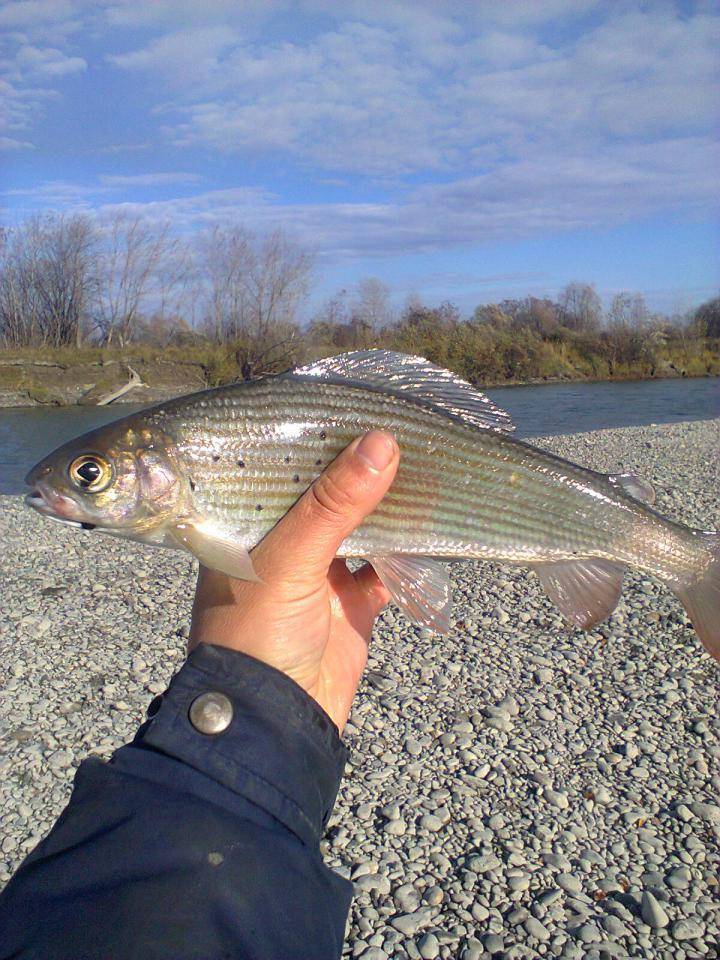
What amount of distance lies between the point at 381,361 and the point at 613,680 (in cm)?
507

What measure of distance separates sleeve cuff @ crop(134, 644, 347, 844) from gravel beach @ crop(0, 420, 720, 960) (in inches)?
90.1

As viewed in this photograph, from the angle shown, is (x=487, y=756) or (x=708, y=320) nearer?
(x=487, y=756)

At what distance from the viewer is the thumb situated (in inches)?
109

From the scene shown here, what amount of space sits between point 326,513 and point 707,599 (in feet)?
6.45

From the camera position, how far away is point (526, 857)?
455 cm

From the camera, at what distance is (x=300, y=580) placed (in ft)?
9.21

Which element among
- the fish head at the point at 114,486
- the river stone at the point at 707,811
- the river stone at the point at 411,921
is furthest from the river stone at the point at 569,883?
the fish head at the point at 114,486

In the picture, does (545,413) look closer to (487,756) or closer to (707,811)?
(487,756)

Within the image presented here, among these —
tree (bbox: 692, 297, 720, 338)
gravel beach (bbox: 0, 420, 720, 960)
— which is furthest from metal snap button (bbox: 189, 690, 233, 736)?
tree (bbox: 692, 297, 720, 338)

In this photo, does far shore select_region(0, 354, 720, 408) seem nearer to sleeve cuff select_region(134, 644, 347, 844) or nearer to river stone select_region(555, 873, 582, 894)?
river stone select_region(555, 873, 582, 894)

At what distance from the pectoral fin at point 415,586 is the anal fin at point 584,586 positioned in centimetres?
55

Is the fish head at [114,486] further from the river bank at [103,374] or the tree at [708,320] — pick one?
the tree at [708,320]

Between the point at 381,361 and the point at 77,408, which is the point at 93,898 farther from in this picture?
the point at 77,408

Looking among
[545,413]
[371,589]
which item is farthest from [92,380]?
[371,589]
